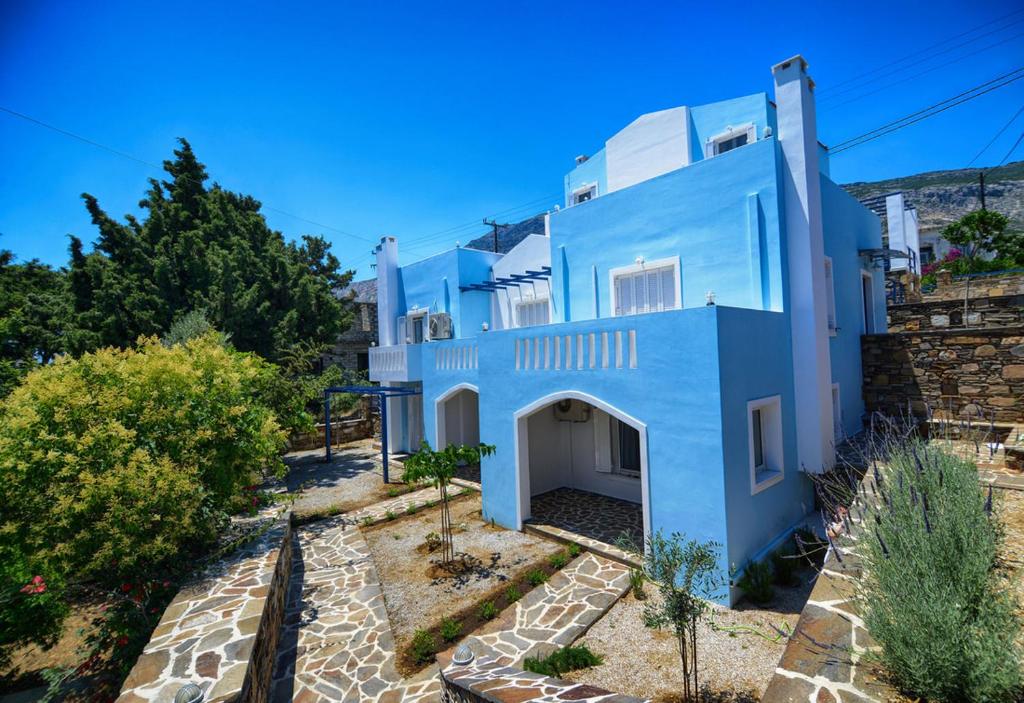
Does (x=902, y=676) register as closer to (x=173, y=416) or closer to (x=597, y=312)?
(x=173, y=416)

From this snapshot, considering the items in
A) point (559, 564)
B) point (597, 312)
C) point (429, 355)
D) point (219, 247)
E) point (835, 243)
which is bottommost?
point (559, 564)

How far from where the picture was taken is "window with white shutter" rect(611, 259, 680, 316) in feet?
32.6

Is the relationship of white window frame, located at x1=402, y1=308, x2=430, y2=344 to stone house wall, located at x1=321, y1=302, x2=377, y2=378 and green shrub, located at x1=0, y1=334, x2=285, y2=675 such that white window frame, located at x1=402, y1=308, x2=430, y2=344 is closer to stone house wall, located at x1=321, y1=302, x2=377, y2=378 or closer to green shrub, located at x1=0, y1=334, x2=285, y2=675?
green shrub, located at x1=0, y1=334, x2=285, y2=675

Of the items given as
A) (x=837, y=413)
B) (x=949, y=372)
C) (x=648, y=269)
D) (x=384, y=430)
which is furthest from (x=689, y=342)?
(x=384, y=430)

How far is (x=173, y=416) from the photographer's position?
6.13 meters

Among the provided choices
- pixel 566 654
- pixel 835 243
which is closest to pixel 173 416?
pixel 566 654

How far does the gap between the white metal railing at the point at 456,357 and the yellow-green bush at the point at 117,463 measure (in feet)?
20.2

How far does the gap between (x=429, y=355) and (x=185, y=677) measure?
33.3 feet

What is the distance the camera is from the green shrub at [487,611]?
6418 millimetres

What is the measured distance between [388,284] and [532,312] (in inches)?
282

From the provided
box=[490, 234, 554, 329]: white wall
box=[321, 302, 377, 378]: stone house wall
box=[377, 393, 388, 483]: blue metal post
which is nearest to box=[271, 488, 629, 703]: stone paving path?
box=[377, 393, 388, 483]: blue metal post

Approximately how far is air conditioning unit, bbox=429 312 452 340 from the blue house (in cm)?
190

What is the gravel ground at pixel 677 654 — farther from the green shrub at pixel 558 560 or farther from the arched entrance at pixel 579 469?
the arched entrance at pixel 579 469

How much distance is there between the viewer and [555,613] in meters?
6.47
